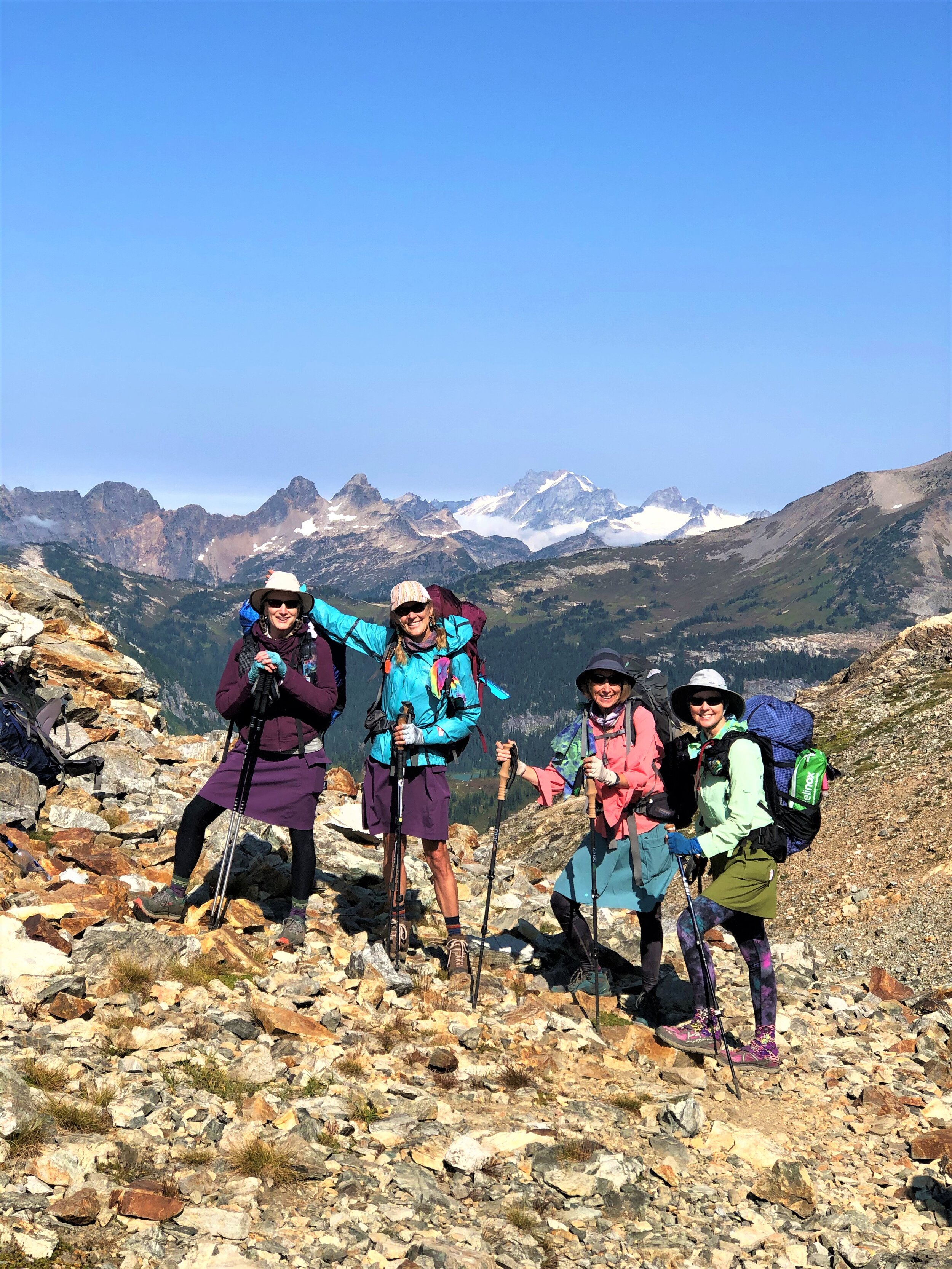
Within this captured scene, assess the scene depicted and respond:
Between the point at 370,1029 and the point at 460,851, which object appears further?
the point at 460,851

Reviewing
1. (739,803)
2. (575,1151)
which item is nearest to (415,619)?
(739,803)

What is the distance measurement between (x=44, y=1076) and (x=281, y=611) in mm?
4827

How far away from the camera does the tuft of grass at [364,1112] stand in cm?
731

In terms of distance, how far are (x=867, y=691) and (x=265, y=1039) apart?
25693 millimetres

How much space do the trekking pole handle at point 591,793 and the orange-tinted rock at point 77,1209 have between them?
5.54 meters

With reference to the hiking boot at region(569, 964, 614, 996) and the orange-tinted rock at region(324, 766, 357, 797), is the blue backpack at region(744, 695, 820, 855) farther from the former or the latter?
the orange-tinted rock at region(324, 766, 357, 797)

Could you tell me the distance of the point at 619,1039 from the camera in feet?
31.5

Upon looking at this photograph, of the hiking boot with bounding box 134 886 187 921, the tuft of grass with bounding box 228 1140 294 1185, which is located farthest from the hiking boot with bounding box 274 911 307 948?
the tuft of grass with bounding box 228 1140 294 1185

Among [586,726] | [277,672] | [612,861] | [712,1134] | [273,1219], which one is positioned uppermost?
[277,672]

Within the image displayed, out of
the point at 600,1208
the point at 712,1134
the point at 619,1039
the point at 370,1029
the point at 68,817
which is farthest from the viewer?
the point at 68,817

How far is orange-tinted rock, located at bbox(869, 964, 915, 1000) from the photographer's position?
12672mm

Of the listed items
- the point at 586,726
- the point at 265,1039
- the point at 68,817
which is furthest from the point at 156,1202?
the point at 68,817

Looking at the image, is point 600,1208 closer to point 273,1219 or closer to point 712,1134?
point 712,1134

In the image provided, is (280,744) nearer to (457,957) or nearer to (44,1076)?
(457,957)
